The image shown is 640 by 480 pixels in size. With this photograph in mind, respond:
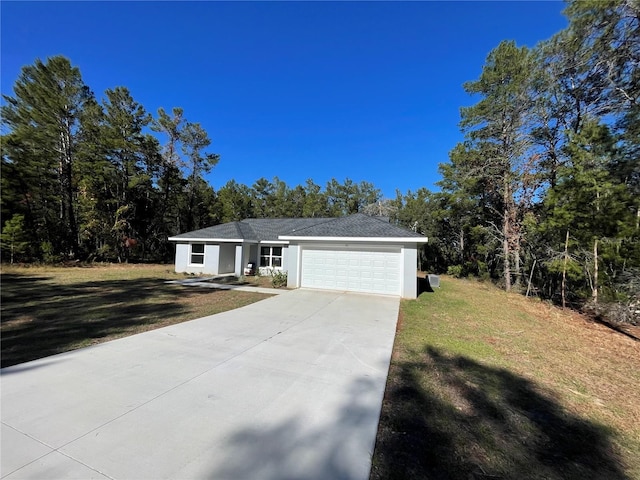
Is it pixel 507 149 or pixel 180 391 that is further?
pixel 507 149

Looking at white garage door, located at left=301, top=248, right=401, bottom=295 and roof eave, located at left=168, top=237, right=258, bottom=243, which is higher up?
roof eave, located at left=168, top=237, right=258, bottom=243

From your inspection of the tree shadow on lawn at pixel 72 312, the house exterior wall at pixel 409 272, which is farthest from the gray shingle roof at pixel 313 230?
the tree shadow on lawn at pixel 72 312

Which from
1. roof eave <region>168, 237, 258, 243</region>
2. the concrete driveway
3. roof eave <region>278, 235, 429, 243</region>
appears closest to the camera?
the concrete driveway

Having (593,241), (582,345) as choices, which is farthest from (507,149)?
(582,345)

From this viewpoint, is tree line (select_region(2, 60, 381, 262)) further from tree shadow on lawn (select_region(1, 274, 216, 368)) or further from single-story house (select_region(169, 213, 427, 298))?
single-story house (select_region(169, 213, 427, 298))

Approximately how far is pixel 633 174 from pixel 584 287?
4454mm

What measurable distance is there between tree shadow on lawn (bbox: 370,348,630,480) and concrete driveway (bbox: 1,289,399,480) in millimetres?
280

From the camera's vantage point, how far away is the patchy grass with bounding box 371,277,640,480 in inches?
96.7

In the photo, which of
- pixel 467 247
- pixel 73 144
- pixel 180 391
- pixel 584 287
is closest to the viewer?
pixel 180 391

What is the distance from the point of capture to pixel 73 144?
2236 centimetres

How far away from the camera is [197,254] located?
1744 cm

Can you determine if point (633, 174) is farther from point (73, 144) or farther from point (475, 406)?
point (73, 144)

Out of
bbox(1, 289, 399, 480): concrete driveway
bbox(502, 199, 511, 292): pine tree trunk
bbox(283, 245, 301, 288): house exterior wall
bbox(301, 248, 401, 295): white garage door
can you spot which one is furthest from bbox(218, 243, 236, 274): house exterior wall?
bbox(502, 199, 511, 292): pine tree trunk

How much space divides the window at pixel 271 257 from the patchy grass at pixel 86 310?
584cm
